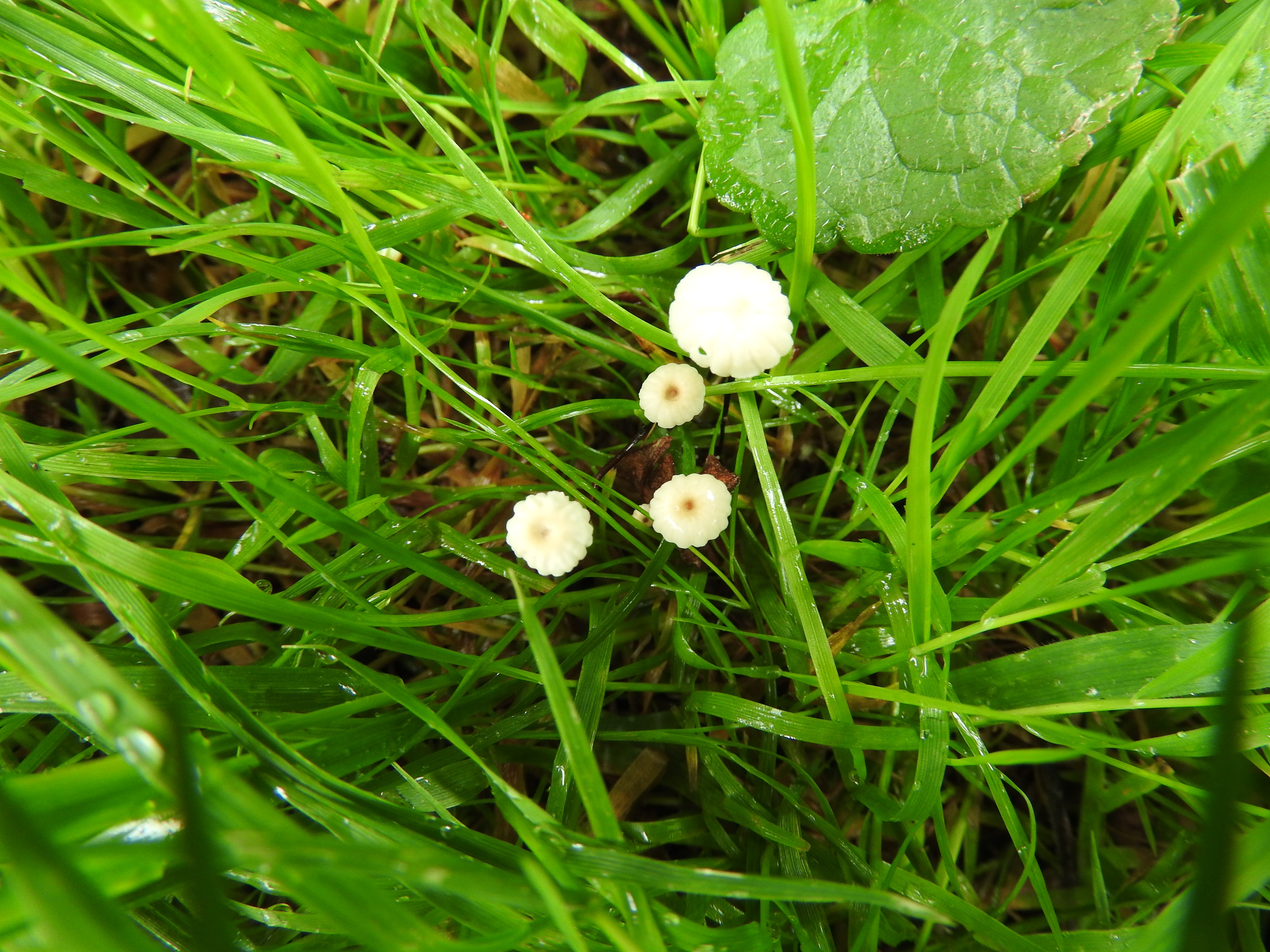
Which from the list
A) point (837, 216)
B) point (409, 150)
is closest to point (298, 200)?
point (409, 150)

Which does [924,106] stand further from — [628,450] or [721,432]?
[628,450]

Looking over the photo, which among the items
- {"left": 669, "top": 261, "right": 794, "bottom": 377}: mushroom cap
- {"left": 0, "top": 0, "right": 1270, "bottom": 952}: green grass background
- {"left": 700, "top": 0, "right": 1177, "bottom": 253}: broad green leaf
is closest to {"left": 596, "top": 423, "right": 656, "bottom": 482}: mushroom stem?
{"left": 0, "top": 0, "right": 1270, "bottom": 952}: green grass background

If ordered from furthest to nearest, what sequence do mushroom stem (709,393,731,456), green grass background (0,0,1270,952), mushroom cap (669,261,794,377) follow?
1. mushroom stem (709,393,731,456)
2. mushroom cap (669,261,794,377)
3. green grass background (0,0,1270,952)

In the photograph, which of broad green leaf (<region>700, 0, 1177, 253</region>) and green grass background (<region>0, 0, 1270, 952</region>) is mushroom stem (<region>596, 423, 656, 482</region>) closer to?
green grass background (<region>0, 0, 1270, 952</region>)

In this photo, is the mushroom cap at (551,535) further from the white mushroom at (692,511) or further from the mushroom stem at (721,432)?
the mushroom stem at (721,432)

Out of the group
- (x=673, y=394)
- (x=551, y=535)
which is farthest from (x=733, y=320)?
(x=551, y=535)

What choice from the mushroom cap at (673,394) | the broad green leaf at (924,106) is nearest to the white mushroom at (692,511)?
the mushroom cap at (673,394)
